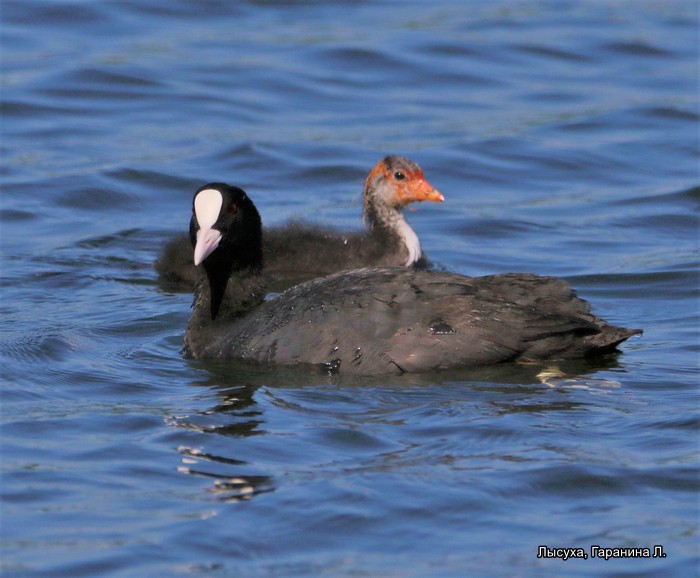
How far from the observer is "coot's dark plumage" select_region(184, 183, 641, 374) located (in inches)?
300

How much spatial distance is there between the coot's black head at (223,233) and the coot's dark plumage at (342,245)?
5.19 feet

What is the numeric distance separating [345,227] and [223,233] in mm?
3095

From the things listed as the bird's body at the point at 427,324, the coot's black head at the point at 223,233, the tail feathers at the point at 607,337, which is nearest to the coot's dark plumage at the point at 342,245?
the coot's black head at the point at 223,233

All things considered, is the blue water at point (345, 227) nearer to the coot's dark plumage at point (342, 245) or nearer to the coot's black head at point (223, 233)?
the coot's dark plumage at point (342, 245)

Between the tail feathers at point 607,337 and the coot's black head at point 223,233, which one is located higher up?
the coot's black head at point 223,233

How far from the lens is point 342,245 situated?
10.8 meters

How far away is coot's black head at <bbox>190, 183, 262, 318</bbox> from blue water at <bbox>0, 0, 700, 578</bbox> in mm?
627

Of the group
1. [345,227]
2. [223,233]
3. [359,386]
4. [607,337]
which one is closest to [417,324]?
[359,386]

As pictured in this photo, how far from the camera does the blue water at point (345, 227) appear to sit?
19.2 ft

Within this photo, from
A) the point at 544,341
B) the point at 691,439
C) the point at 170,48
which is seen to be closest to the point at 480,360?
the point at 544,341

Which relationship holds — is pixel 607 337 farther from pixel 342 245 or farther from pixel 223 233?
pixel 342 245

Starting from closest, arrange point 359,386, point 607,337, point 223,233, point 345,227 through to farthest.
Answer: point 359,386 < point 607,337 < point 223,233 < point 345,227

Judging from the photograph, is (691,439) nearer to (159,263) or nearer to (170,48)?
(159,263)

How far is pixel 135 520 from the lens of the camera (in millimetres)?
5891
